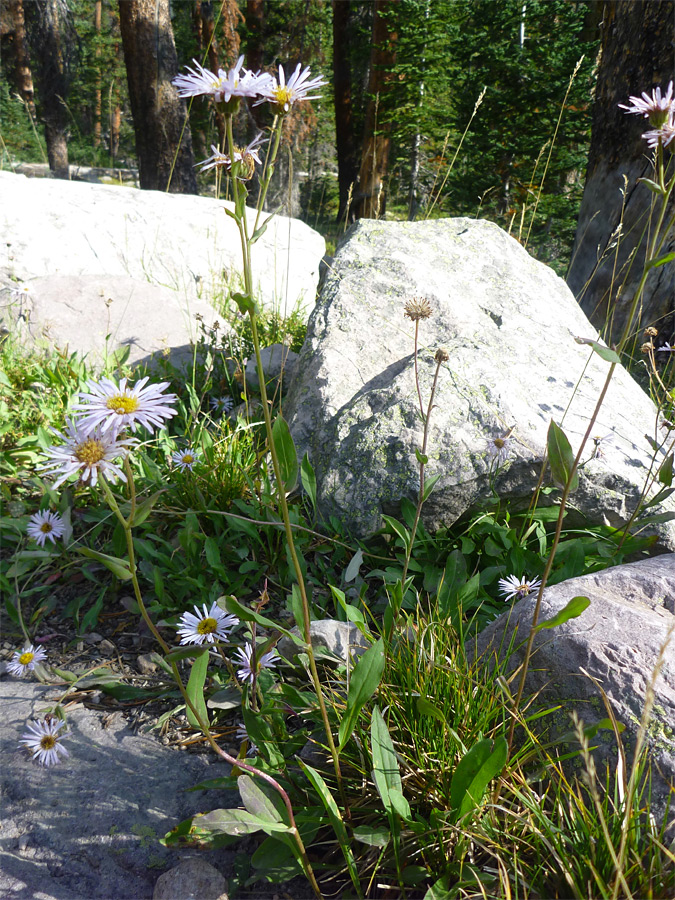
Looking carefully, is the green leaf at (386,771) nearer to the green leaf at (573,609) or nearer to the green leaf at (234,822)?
the green leaf at (234,822)

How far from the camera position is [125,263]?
4688 millimetres

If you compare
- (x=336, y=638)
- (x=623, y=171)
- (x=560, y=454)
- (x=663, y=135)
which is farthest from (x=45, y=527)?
(x=623, y=171)

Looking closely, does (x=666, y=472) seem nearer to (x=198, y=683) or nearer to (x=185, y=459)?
(x=198, y=683)

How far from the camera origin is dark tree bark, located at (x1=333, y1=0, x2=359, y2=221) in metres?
10.5

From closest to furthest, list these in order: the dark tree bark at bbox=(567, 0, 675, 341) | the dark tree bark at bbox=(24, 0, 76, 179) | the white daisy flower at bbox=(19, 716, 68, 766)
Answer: the white daisy flower at bbox=(19, 716, 68, 766) → the dark tree bark at bbox=(567, 0, 675, 341) → the dark tree bark at bbox=(24, 0, 76, 179)

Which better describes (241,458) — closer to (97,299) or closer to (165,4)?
(97,299)

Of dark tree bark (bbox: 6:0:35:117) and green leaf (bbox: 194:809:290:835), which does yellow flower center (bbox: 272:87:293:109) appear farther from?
dark tree bark (bbox: 6:0:35:117)

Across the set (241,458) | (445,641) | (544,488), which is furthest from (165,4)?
(445,641)

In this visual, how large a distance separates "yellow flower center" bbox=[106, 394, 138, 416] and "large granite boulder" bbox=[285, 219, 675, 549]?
1.19 metres

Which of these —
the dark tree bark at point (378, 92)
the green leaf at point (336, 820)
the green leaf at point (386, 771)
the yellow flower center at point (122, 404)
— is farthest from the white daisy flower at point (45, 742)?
the dark tree bark at point (378, 92)

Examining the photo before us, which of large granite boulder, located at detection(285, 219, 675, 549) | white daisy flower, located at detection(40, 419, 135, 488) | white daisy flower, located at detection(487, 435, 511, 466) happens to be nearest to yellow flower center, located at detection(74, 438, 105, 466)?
white daisy flower, located at detection(40, 419, 135, 488)

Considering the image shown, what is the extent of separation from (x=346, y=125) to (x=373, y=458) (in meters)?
11.1

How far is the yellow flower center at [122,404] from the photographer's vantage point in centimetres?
104

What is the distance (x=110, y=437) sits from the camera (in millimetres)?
1027
